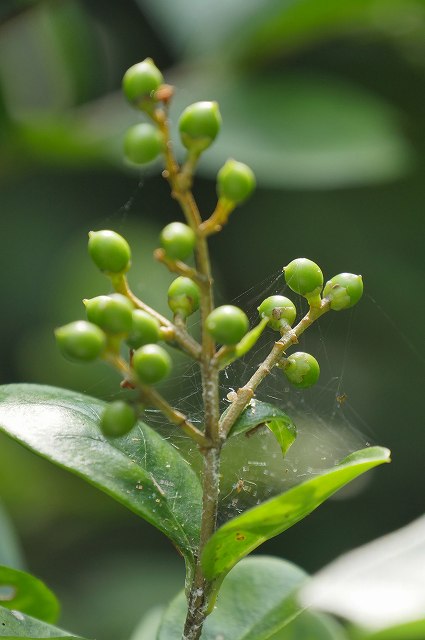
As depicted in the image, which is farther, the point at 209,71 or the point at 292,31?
the point at 209,71


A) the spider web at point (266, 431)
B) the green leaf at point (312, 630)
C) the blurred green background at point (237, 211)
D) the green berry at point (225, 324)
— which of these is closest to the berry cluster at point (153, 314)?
the green berry at point (225, 324)

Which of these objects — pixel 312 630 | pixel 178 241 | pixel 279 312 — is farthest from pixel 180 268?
pixel 312 630

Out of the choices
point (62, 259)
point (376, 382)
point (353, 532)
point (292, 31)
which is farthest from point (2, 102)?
point (353, 532)

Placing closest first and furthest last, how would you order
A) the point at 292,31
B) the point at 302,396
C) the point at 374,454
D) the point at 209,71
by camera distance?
the point at 374,454, the point at 302,396, the point at 292,31, the point at 209,71

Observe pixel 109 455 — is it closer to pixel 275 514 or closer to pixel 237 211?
pixel 275 514

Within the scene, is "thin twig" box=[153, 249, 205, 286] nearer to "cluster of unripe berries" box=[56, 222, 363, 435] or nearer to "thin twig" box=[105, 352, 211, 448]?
"cluster of unripe berries" box=[56, 222, 363, 435]

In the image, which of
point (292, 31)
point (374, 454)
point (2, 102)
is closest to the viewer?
point (374, 454)

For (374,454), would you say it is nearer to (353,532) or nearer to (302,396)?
(302,396)

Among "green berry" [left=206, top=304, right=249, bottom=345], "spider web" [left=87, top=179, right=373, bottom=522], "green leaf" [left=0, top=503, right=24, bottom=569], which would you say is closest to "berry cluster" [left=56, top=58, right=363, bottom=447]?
"green berry" [left=206, top=304, right=249, bottom=345]
